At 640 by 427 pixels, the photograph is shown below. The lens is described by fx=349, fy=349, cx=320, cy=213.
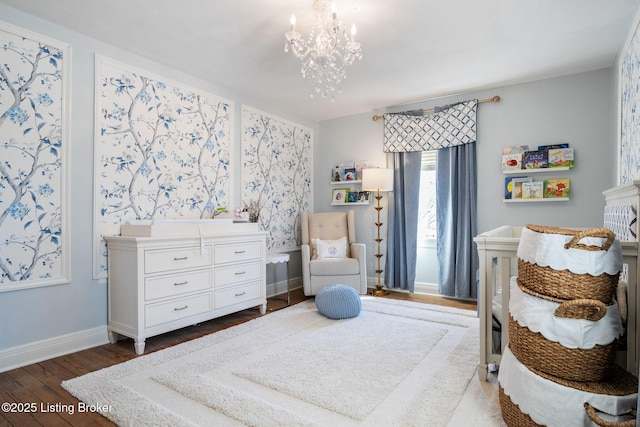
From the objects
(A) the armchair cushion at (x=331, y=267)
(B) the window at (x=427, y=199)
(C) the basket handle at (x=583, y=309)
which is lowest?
(A) the armchair cushion at (x=331, y=267)

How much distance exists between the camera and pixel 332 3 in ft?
7.19

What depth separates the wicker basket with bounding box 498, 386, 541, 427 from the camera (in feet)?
4.55

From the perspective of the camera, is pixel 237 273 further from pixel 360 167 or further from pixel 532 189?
pixel 532 189

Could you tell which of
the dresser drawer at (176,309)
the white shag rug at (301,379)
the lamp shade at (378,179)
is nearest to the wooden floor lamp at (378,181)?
the lamp shade at (378,179)

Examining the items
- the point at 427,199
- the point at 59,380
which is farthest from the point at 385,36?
the point at 59,380

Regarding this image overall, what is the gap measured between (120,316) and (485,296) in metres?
2.55

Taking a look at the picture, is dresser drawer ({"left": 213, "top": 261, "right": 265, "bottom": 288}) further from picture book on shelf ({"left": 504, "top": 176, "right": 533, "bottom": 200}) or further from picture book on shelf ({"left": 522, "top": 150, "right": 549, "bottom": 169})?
picture book on shelf ({"left": 522, "top": 150, "right": 549, "bottom": 169})

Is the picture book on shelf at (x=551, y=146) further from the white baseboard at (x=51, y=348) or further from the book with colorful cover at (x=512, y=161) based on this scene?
the white baseboard at (x=51, y=348)

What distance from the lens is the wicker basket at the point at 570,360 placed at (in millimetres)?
1331

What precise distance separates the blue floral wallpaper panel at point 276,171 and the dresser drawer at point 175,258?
1187 millimetres

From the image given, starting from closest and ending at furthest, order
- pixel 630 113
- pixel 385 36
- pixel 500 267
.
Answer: pixel 500 267 → pixel 630 113 → pixel 385 36

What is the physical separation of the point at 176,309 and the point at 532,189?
359 cm

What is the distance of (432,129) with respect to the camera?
13.8 ft

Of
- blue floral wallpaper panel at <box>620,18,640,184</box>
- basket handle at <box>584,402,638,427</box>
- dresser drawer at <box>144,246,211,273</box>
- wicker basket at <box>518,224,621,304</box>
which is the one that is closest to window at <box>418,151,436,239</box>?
blue floral wallpaper panel at <box>620,18,640,184</box>
